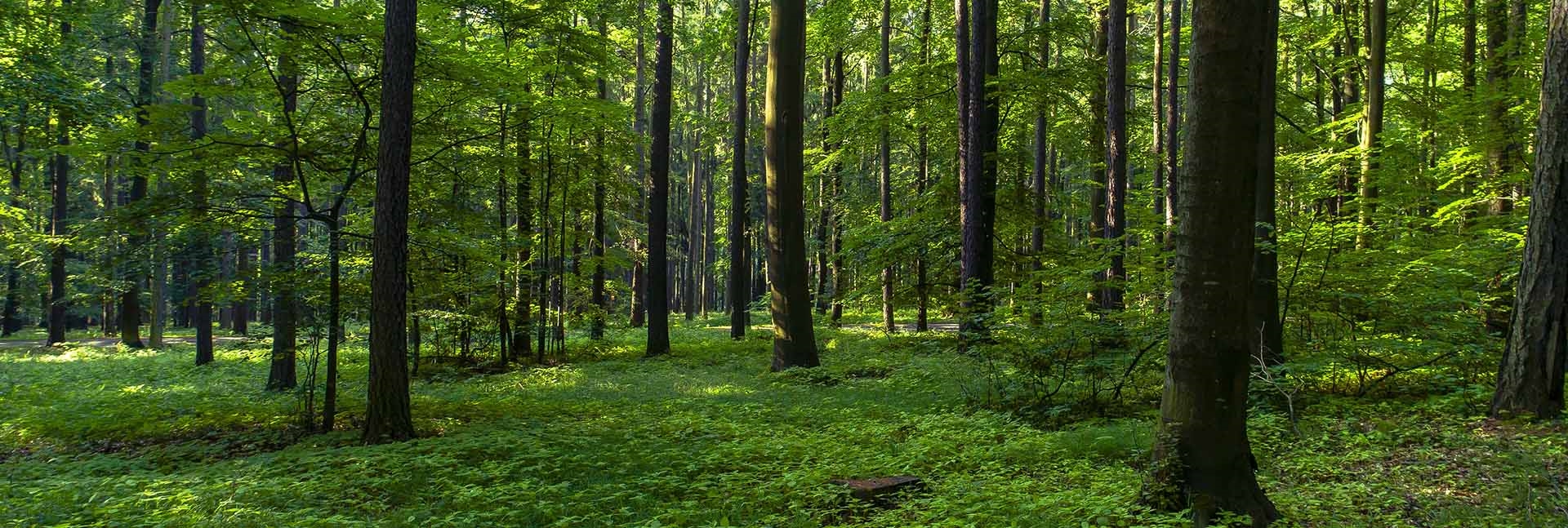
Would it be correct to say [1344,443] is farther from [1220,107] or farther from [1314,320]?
[1314,320]

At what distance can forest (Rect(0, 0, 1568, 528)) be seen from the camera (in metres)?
4.72

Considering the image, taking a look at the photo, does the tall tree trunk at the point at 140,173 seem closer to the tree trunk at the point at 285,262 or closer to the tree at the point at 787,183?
the tree trunk at the point at 285,262

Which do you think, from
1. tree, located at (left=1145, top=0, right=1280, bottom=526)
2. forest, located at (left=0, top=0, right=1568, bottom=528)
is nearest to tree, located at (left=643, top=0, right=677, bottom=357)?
forest, located at (left=0, top=0, right=1568, bottom=528)

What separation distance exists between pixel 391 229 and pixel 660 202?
33.2 feet

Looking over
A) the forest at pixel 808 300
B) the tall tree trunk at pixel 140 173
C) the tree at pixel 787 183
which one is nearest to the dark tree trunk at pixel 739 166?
the forest at pixel 808 300

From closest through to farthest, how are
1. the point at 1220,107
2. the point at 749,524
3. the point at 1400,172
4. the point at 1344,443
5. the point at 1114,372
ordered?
the point at 1220,107
the point at 749,524
the point at 1344,443
the point at 1114,372
the point at 1400,172

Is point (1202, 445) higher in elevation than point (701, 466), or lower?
higher

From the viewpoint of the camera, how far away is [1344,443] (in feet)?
19.0

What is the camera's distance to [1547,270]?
561 cm

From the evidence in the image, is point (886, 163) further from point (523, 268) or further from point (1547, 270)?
point (1547, 270)

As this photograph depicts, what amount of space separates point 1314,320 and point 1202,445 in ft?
26.4

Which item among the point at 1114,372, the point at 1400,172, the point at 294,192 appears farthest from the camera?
the point at 1400,172

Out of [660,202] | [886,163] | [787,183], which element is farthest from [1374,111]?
[660,202]

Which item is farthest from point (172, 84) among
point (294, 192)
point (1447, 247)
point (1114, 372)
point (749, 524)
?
point (1447, 247)
